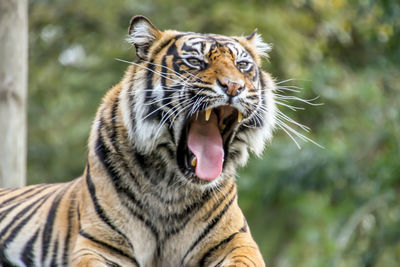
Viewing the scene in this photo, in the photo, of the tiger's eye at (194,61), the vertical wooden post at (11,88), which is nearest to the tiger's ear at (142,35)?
the tiger's eye at (194,61)

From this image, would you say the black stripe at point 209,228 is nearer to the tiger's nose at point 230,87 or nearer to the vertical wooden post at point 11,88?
the tiger's nose at point 230,87

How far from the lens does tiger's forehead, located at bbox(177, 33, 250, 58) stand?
411 cm

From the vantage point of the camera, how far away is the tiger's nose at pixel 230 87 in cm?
383

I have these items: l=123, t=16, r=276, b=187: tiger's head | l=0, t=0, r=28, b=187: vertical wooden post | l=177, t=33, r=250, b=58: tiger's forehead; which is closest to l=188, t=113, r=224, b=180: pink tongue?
l=123, t=16, r=276, b=187: tiger's head

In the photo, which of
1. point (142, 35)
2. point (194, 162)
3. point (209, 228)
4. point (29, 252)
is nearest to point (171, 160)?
point (194, 162)

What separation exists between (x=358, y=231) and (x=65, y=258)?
6672 millimetres

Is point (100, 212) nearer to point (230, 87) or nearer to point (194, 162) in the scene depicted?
point (194, 162)

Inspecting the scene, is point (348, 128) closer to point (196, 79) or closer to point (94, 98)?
point (94, 98)

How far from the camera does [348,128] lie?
12.8 m

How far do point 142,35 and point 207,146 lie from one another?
2.80 ft

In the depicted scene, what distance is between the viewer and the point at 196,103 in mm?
3861

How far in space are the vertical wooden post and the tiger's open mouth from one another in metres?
2.82

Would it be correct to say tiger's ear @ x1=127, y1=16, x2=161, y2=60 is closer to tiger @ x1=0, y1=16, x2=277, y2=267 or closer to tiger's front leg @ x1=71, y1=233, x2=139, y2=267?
tiger @ x1=0, y1=16, x2=277, y2=267

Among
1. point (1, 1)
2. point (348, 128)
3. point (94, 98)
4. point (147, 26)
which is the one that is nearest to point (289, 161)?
point (348, 128)
